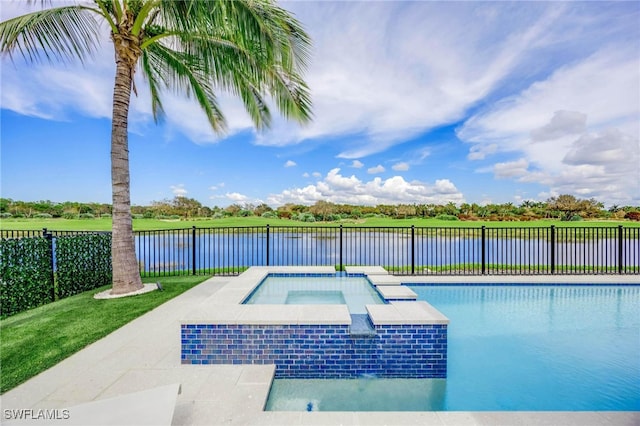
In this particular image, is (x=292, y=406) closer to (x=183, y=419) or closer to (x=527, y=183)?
(x=183, y=419)

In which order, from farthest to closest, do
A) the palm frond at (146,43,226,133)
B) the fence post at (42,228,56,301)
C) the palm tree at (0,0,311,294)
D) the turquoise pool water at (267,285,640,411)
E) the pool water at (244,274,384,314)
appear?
the palm frond at (146,43,226,133) → the fence post at (42,228,56,301) → the pool water at (244,274,384,314) → the palm tree at (0,0,311,294) → the turquoise pool water at (267,285,640,411)

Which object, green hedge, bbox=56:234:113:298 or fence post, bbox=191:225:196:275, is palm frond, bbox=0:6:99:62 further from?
fence post, bbox=191:225:196:275

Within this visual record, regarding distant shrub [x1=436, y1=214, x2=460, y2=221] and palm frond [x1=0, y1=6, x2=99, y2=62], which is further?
distant shrub [x1=436, y1=214, x2=460, y2=221]

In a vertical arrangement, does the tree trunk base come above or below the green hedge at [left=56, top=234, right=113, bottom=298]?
below

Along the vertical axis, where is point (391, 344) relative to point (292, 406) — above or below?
above

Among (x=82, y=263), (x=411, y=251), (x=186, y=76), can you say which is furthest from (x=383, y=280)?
(x=186, y=76)

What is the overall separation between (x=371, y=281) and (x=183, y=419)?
408 cm

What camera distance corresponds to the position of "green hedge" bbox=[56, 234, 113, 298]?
5184mm

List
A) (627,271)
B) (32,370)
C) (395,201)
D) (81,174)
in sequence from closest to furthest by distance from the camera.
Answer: (32,370) → (627,271) → (81,174) → (395,201)

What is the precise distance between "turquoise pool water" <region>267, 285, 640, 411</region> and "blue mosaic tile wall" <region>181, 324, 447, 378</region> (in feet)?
0.39

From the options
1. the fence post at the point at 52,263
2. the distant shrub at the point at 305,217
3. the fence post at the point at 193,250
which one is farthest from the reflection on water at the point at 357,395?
the distant shrub at the point at 305,217

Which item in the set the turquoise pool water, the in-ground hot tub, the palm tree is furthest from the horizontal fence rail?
the in-ground hot tub

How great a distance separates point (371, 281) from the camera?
554cm

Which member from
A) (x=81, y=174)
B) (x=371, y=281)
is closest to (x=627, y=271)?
(x=371, y=281)
